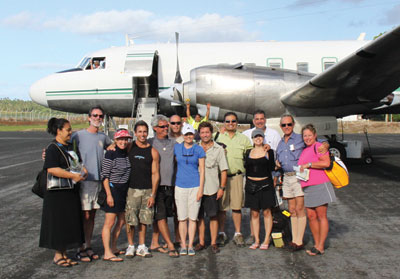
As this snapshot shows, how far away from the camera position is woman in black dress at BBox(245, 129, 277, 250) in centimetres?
527

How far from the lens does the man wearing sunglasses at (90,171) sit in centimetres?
496

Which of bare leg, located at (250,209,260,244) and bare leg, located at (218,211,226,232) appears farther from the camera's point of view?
bare leg, located at (218,211,226,232)

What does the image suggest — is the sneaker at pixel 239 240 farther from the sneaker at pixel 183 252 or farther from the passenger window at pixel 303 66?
the passenger window at pixel 303 66

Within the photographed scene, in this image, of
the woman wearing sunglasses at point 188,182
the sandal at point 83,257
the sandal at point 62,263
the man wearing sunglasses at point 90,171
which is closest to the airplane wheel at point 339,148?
the woman wearing sunglasses at point 188,182

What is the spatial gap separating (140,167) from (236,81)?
21.5 ft

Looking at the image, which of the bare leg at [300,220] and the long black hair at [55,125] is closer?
the long black hair at [55,125]

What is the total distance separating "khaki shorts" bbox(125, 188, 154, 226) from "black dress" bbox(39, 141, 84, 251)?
0.64 metres

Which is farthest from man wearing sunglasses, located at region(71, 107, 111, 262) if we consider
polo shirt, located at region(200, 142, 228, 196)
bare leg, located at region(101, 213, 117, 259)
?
polo shirt, located at region(200, 142, 228, 196)

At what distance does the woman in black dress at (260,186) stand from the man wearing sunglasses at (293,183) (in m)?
0.17

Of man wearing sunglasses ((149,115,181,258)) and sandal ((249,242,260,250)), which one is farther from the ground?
man wearing sunglasses ((149,115,181,258))

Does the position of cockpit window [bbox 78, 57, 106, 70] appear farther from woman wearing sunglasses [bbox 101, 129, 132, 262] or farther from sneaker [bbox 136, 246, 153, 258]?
sneaker [bbox 136, 246, 153, 258]

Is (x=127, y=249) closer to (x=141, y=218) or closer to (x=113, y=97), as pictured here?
(x=141, y=218)

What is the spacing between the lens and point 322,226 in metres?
4.96

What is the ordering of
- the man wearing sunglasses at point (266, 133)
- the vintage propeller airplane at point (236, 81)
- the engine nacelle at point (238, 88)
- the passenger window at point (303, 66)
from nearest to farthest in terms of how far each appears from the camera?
the man wearing sunglasses at point (266, 133) < the vintage propeller airplane at point (236, 81) < the engine nacelle at point (238, 88) < the passenger window at point (303, 66)
